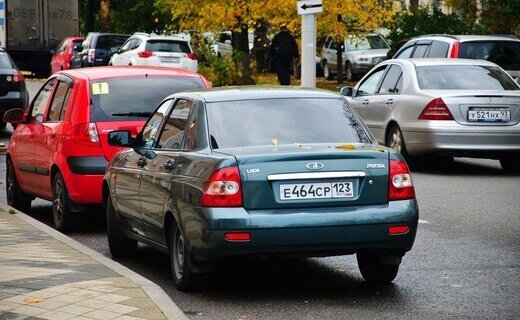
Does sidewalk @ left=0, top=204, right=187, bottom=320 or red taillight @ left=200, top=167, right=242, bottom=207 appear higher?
red taillight @ left=200, top=167, right=242, bottom=207

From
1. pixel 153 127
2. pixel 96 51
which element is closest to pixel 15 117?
pixel 153 127

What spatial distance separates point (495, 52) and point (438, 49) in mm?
942

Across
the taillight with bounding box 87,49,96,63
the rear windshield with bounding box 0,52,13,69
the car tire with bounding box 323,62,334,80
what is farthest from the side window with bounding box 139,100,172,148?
the car tire with bounding box 323,62,334,80

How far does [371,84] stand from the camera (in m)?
20.6

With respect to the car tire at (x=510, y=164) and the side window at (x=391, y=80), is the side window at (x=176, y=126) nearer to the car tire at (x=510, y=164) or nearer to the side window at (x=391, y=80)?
the car tire at (x=510, y=164)

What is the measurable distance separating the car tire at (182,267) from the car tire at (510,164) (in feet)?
31.7

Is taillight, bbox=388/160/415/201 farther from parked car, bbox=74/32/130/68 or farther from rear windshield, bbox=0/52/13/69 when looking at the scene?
parked car, bbox=74/32/130/68

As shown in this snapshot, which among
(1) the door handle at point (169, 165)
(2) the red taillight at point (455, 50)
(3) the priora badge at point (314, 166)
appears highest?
(2) the red taillight at point (455, 50)

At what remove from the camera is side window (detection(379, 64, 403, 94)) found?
1958 centimetres

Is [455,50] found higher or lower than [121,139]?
higher

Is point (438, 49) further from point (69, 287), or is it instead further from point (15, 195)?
point (69, 287)

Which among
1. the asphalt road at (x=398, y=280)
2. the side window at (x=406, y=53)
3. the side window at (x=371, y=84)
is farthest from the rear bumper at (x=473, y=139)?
the side window at (x=406, y=53)

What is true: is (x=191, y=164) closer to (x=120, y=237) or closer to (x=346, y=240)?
(x=346, y=240)

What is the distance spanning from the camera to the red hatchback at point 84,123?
1310 centimetres
